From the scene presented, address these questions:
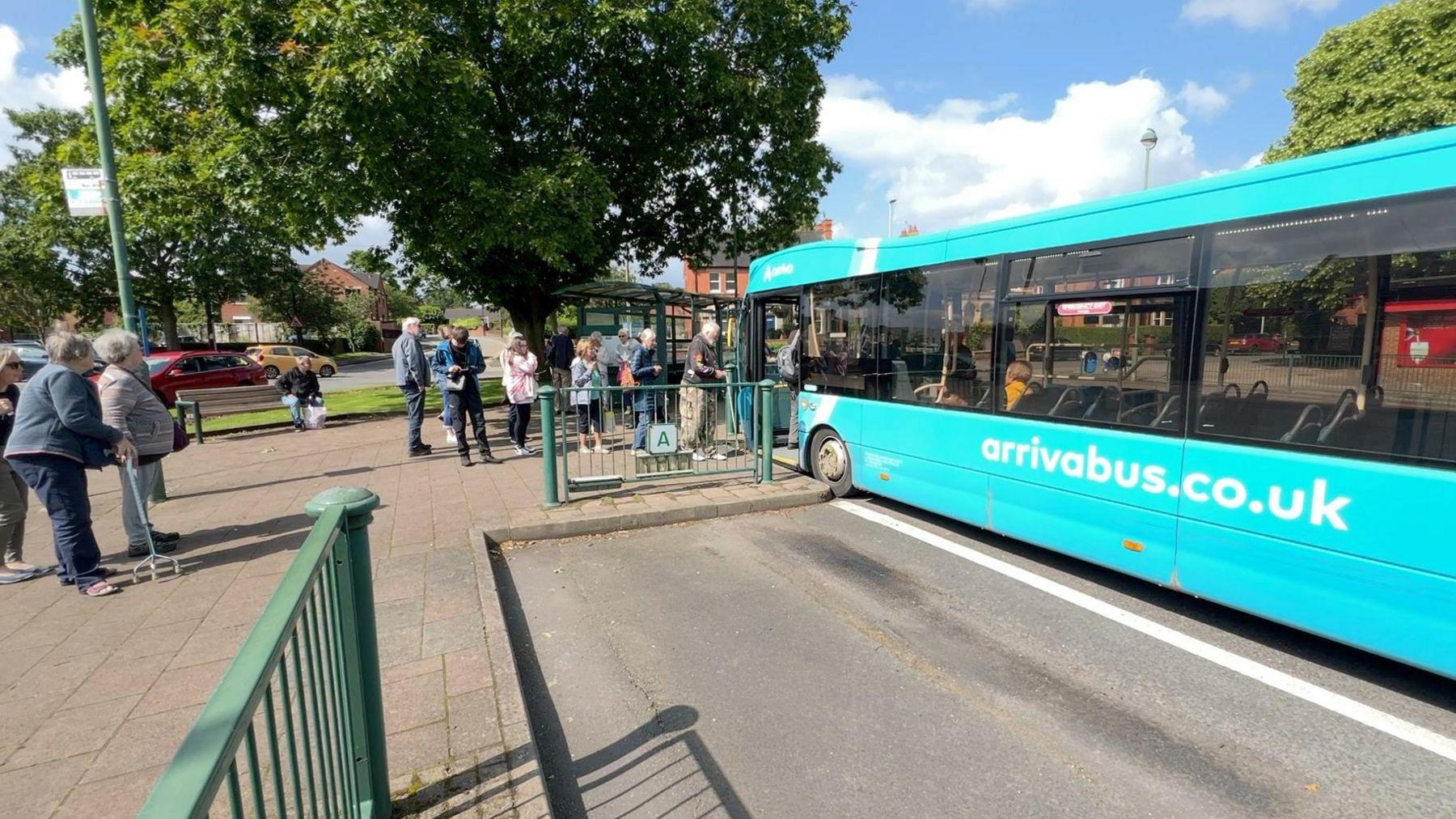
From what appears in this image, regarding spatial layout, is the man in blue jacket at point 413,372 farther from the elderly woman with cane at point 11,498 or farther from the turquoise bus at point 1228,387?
the turquoise bus at point 1228,387

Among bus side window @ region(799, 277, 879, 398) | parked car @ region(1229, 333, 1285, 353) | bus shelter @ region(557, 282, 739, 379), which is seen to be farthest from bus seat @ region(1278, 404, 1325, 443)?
bus shelter @ region(557, 282, 739, 379)

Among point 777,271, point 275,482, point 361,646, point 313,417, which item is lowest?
point 275,482

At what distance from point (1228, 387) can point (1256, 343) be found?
28 centimetres

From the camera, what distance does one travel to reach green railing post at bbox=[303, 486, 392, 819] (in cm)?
211

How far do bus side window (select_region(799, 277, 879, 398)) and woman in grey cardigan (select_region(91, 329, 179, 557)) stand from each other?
5.84 meters

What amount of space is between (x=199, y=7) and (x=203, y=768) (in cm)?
1168

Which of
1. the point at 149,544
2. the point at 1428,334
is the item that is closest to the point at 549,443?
the point at 149,544

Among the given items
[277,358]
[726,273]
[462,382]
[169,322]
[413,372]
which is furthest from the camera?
[726,273]

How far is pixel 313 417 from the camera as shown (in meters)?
11.9

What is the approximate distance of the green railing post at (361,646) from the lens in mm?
2109

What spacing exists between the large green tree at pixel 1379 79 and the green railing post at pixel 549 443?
25.1 m

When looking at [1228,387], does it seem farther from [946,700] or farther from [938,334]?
[946,700]

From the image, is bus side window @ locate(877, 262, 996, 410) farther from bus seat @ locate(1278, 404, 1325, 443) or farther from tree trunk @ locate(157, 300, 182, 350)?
tree trunk @ locate(157, 300, 182, 350)

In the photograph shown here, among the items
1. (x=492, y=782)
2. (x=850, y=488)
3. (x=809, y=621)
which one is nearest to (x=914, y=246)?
(x=850, y=488)
